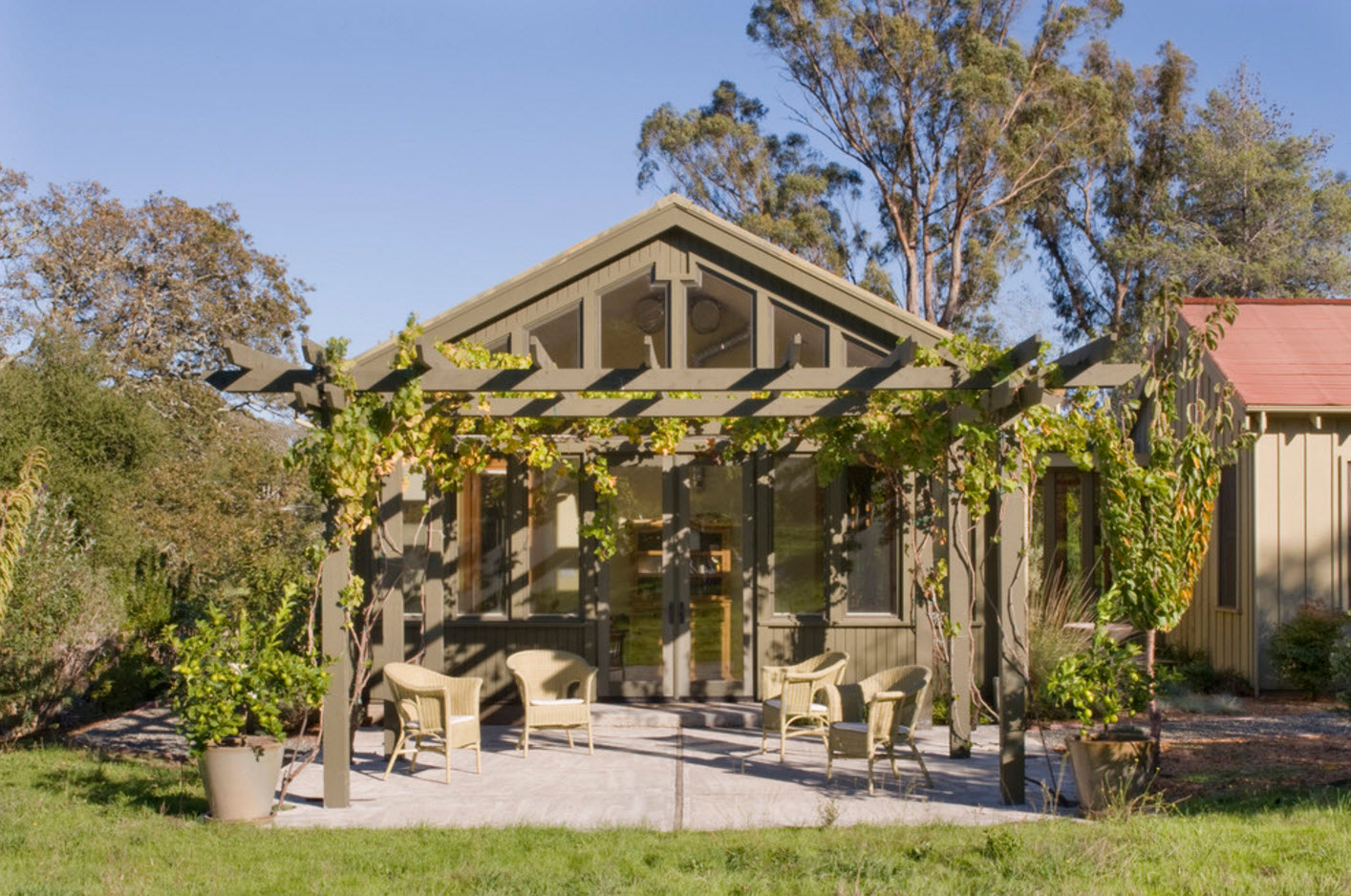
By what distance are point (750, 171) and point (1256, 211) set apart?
437 inches

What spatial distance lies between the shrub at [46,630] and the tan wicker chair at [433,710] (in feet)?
11.2

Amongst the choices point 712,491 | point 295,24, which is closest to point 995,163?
point 712,491

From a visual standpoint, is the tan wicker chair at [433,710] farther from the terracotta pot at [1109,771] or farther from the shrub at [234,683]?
the terracotta pot at [1109,771]

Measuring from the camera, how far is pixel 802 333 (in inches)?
432

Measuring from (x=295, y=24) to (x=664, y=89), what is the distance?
17708 millimetres

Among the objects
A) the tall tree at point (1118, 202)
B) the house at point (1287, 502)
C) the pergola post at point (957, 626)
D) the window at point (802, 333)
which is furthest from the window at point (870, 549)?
the tall tree at point (1118, 202)

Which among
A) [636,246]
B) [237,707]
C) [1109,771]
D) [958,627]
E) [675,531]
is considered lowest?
[1109,771]

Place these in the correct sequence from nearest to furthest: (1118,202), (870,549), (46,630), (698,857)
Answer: (698,857)
(46,630)
(870,549)
(1118,202)

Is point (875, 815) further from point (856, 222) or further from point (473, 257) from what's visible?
point (856, 222)

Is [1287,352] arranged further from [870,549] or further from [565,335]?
[565,335]

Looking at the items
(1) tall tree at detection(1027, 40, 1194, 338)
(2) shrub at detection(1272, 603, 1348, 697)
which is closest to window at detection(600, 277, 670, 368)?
(2) shrub at detection(1272, 603, 1348, 697)

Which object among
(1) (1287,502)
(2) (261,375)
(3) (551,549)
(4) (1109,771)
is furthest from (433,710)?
(1) (1287,502)

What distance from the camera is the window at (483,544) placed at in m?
11.7

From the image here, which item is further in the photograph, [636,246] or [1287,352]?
[1287,352]
